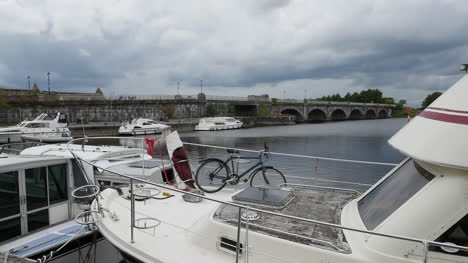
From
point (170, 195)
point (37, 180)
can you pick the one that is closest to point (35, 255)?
point (37, 180)

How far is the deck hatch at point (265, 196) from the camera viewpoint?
5.39 m

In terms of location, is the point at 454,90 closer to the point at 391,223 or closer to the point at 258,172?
the point at 391,223

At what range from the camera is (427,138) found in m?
4.07

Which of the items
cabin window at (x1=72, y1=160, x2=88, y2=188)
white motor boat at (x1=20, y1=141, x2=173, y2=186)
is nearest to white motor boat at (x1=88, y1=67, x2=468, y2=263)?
cabin window at (x1=72, y1=160, x2=88, y2=188)

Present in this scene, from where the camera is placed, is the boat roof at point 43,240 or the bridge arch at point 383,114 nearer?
the boat roof at point 43,240

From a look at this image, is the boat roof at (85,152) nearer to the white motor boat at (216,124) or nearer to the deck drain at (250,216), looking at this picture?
the deck drain at (250,216)

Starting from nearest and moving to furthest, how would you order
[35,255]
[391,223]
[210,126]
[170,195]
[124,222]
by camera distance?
[391,223]
[124,222]
[35,255]
[170,195]
[210,126]

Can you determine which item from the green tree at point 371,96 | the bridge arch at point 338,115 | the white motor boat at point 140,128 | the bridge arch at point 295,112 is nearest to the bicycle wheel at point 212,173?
the white motor boat at point 140,128

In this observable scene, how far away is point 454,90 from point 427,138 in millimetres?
965

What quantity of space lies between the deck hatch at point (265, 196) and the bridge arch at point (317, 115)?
109 meters

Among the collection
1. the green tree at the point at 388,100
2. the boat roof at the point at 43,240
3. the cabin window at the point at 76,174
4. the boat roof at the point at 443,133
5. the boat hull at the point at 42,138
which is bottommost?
the boat hull at the point at 42,138

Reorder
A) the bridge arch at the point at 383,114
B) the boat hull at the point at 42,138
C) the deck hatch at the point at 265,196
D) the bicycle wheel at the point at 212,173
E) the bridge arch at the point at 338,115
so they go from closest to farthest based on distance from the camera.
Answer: the deck hatch at the point at 265,196 < the bicycle wheel at the point at 212,173 < the boat hull at the point at 42,138 < the bridge arch at the point at 338,115 < the bridge arch at the point at 383,114

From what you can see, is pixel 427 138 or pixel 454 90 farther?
pixel 454 90

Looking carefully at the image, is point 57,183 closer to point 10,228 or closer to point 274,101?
point 10,228
